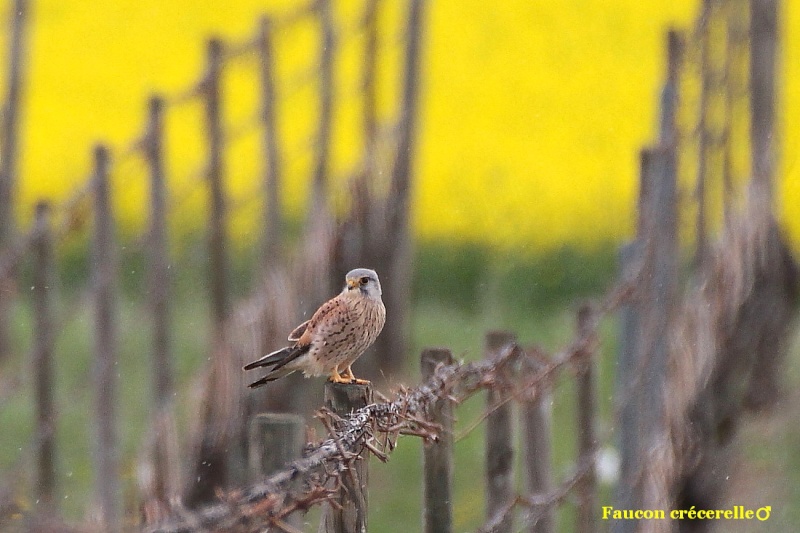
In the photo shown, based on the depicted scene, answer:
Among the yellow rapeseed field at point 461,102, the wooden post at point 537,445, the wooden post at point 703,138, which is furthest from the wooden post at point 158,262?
the yellow rapeseed field at point 461,102

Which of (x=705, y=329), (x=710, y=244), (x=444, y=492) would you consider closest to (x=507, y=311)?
(x=710, y=244)

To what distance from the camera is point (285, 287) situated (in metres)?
5.00

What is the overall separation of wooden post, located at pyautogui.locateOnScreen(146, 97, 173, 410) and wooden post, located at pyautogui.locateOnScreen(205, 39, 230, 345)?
239 mm

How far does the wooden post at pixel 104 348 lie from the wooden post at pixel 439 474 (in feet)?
7.34

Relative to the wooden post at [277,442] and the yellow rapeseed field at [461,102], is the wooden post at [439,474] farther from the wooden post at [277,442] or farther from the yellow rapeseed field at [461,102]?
the yellow rapeseed field at [461,102]

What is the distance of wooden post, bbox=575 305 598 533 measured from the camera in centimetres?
419

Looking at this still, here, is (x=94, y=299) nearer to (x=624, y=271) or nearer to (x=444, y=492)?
(x=624, y=271)

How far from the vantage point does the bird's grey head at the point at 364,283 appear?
3004mm

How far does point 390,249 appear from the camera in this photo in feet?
21.6

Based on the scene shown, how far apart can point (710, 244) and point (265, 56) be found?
2548mm

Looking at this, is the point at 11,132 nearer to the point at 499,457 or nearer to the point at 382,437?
the point at 499,457

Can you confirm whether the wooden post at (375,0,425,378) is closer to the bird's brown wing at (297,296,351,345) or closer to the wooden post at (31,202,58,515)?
the wooden post at (31,202,58,515)

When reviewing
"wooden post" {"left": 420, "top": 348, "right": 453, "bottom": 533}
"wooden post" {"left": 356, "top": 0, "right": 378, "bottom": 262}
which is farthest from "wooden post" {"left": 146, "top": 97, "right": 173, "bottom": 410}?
"wooden post" {"left": 420, "top": 348, "right": 453, "bottom": 533}

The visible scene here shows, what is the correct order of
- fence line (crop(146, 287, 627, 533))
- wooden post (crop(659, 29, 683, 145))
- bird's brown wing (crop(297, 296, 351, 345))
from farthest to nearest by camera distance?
wooden post (crop(659, 29, 683, 145))
bird's brown wing (crop(297, 296, 351, 345))
fence line (crop(146, 287, 627, 533))
